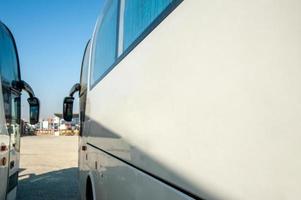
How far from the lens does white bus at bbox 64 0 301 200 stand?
4.23ft

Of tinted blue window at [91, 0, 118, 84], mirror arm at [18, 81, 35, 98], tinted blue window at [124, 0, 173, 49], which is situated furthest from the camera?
mirror arm at [18, 81, 35, 98]

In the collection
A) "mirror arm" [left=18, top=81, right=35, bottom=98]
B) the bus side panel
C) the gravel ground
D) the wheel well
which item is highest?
"mirror arm" [left=18, top=81, right=35, bottom=98]

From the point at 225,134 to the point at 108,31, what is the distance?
2948 mm

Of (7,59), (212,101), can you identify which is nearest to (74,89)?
(7,59)

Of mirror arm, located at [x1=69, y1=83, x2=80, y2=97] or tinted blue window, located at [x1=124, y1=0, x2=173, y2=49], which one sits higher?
tinted blue window, located at [x1=124, y1=0, x2=173, y2=49]

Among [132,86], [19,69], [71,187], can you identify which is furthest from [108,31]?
[71,187]

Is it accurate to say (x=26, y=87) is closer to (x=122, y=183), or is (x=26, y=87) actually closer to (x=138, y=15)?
(x=122, y=183)

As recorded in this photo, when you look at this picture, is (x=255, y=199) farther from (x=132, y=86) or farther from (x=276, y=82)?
(x=132, y=86)

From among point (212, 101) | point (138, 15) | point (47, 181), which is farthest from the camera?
point (47, 181)

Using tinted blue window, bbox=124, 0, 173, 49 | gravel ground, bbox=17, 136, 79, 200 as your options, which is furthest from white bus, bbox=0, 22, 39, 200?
gravel ground, bbox=17, 136, 79, 200

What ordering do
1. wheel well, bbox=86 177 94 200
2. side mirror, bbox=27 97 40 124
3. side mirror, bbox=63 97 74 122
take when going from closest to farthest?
wheel well, bbox=86 177 94 200 → side mirror, bbox=27 97 40 124 → side mirror, bbox=63 97 74 122

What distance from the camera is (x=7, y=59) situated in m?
7.09

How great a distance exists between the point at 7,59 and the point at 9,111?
2.72ft

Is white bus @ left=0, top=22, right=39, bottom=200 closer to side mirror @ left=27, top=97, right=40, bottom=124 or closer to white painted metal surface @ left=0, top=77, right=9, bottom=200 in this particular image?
white painted metal surface @ left=0, top=77, right=9, bottom=200
